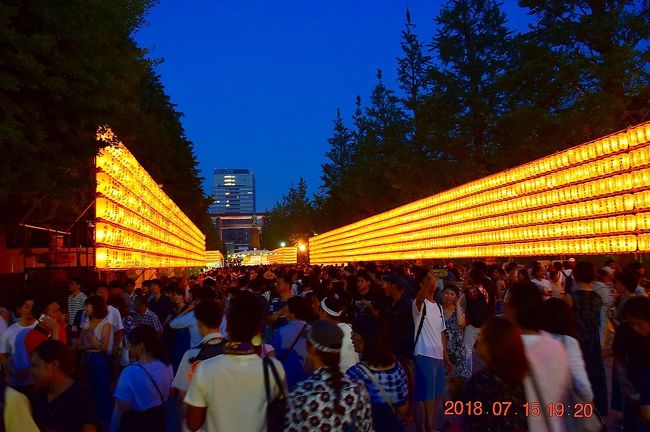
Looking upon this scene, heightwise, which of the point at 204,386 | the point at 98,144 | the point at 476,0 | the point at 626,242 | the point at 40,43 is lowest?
the point at 204,386

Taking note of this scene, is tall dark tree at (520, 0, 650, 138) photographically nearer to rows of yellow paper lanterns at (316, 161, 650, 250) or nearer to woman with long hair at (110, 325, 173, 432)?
rows of yellow paper lanterns at (316, 161, 650, 250)

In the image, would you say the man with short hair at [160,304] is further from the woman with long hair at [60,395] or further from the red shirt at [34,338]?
the woman with long hair at [60,395]

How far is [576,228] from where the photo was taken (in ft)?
46.6

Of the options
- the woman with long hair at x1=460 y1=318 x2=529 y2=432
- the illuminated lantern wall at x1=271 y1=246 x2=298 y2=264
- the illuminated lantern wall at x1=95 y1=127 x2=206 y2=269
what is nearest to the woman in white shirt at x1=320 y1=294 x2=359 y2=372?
the woman with long hair at x1=460 y1=318 x2=529 y2=432

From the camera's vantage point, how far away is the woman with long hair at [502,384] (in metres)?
3.30

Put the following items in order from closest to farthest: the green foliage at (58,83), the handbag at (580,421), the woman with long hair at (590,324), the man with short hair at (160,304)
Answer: the handbag at (580,421) → the woman with long hair at (590,324) → the green foliage at (58,83) → the man with short hair at (160,304)

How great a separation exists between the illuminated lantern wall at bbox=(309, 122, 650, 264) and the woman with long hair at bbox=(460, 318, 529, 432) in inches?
382

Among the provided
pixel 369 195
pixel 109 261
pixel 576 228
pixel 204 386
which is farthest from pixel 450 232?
pixel 369 195

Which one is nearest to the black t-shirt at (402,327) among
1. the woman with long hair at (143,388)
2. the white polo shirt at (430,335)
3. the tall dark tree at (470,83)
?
the white polo shirt at (430,335)

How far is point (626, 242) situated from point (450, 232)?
1081cm

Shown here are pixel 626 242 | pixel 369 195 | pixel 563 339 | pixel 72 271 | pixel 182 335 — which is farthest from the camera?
pixel 369 195

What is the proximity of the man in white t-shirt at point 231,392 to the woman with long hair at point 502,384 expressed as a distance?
1204mm

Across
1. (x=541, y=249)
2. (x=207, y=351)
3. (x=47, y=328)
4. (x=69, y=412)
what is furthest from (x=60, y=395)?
(x=541, y=249)

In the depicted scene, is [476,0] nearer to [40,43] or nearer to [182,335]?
[40,43]
